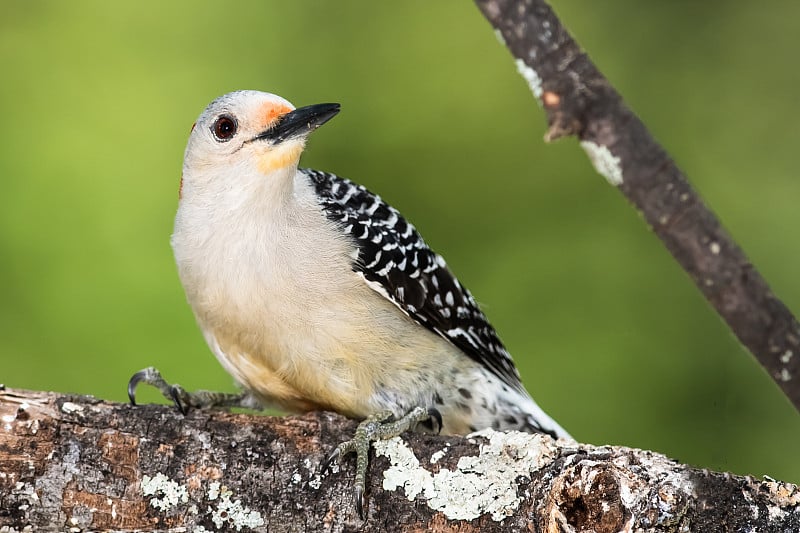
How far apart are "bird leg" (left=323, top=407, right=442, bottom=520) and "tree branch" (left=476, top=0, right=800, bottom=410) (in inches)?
55.1

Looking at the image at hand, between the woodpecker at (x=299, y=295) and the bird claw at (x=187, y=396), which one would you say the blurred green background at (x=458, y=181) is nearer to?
the bird claw at (x=187, y=396)

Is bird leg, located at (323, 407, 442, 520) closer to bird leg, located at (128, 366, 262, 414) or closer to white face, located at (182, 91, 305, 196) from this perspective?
bird leg, located at (128, 366, 262, 414)

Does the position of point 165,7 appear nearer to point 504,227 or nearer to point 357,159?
point 357,159

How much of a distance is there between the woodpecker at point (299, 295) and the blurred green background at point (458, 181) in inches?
36.9

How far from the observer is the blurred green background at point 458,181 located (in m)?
5.36

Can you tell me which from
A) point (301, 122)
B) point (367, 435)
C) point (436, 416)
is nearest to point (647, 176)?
point (367, 435)

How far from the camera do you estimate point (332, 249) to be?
4332 mm

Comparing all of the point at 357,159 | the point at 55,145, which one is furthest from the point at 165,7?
the point at 357,159

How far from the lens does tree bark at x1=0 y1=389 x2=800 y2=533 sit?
3.30 meters

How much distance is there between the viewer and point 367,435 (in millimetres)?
3760

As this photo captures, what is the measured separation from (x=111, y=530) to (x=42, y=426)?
1.47 feet

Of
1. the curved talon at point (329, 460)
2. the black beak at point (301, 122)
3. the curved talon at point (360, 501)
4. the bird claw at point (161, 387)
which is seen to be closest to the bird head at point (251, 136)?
the black beak at point (301, 122)

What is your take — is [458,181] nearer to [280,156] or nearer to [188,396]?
[280,156]

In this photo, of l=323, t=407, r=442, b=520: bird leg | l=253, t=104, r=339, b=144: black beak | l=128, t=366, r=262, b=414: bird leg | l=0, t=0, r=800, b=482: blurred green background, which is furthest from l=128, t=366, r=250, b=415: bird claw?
l=253, t=104, r=339, b=144: black beak
